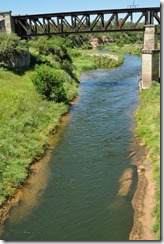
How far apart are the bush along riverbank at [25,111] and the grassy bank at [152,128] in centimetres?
749

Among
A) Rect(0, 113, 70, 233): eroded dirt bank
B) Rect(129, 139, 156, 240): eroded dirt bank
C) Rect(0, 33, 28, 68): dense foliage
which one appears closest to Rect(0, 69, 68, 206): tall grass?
Rect(0, 113, 70, 233): eroded dirt bank

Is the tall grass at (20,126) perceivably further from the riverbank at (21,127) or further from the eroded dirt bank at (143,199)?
the eroded dirt bank at (143,199)

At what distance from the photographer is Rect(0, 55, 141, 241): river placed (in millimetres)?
14617

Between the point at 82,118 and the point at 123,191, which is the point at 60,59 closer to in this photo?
the point at 82,118

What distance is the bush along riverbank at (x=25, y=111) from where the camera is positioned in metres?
19.4

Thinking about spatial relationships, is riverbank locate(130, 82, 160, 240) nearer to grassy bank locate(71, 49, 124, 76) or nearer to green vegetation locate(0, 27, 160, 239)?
green vegetation locate(0, 27, 160, 239)

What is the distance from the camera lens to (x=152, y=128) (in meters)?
23.4

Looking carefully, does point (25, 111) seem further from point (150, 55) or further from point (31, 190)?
point (150, 55)

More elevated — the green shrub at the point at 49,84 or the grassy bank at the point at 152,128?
the green shrub at the point at 49,84

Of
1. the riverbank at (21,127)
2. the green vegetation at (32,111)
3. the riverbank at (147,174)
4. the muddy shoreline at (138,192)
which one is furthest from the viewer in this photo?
the green vegetation at (32,111)

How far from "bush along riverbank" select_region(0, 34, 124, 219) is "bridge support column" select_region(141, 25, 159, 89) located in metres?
8.91

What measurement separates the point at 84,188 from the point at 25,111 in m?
12.2

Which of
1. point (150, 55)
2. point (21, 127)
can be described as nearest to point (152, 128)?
point (21, 127)

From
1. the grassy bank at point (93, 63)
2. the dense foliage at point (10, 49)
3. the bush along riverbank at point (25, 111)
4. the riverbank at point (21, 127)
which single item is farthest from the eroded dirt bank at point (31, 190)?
the grassy bank at point (93, 63)
